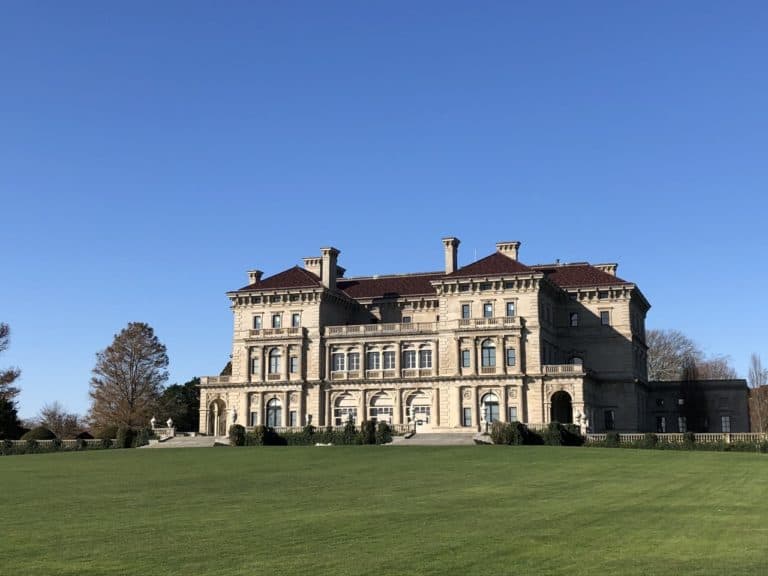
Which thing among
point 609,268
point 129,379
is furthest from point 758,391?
point 129,379

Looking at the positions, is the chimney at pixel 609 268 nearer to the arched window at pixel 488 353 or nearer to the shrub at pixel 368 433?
the arched window at pixel 488 353

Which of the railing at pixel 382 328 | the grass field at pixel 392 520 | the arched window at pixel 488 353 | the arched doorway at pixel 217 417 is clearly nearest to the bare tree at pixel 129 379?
the arched doorway at pixel 217 417

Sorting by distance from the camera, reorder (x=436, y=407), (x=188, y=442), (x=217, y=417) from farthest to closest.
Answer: (x=217, y=417), (x=436, y=407), (x=188, y=442)

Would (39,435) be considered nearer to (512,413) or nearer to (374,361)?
(374,361)

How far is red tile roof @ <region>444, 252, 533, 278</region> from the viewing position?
71.3 meters

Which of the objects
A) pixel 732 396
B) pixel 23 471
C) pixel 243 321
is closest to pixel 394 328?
pixel 243 321

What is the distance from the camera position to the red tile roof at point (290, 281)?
255ft

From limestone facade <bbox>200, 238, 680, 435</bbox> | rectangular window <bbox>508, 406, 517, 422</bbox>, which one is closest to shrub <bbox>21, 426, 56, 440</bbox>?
limestone facade <bbox>200, 238, 680, 435</bbox>

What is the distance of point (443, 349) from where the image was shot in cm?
7219

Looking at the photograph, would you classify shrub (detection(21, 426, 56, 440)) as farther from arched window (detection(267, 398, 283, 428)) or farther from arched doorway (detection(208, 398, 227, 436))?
arched window (detection(267, 398, 283, 428))

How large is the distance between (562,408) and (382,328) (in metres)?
15.6

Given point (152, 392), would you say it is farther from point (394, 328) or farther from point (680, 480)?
point (680, 480)

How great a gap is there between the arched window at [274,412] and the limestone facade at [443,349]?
11 centimetres

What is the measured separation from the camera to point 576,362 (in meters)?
76.3
